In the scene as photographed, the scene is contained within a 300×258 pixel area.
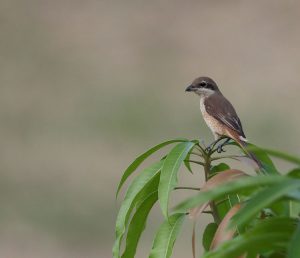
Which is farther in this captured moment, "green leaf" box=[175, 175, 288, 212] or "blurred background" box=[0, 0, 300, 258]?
"blurred background" box=[0, 0, 300, 258]

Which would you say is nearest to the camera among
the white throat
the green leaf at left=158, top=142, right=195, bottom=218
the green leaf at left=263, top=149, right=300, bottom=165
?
the green leaf at left=263, top=149, right=300, bottom=165

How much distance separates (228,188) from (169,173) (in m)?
0.97

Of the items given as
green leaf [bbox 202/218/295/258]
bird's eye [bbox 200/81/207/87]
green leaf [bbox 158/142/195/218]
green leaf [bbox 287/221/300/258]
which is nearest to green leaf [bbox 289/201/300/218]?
green leaf [bbox 158/142/195/218]

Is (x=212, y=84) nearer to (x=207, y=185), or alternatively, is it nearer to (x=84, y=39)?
(x=207, y=185)

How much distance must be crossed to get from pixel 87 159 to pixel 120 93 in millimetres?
3240

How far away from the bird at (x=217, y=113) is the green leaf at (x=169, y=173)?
8.71 ft

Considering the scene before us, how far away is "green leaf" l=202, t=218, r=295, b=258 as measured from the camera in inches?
83.5

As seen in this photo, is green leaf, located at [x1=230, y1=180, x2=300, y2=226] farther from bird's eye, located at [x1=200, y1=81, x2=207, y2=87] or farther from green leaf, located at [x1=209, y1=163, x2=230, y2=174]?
bird's eye, located at [x1=200, y1=81, x2=207, y2=87]

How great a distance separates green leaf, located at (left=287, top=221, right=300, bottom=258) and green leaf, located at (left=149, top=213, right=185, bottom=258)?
0.86 metres

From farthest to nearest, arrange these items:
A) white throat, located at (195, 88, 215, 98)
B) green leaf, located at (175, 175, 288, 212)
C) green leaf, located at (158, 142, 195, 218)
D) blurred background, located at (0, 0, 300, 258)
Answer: blurred background, located at (0, 0, 300, 258)
white throat, located at (195, 88, 215, 98)
green leaf, located at (158, 142, 195, 218)
green leaf, located at (175, 175, 288, 212)

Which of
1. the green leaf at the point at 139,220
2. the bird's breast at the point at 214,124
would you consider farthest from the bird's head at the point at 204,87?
the green leaf at the point at 139,220

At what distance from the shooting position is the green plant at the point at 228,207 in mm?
2074

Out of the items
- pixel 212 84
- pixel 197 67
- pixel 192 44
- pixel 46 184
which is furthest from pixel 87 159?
pixel 212 84

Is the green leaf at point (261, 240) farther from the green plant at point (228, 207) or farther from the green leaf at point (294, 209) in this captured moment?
the green leaf at point (294, 209)
